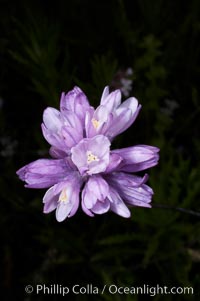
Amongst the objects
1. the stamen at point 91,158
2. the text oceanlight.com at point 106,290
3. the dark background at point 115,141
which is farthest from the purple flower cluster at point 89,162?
the text oceanlight.com at point 106,290

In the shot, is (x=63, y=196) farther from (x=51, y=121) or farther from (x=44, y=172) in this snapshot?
(x=51, y=121)

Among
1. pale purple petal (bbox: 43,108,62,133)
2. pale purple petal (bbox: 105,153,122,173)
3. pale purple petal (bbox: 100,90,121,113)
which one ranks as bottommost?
pale purple petal (bbox: 105,153,122,173)

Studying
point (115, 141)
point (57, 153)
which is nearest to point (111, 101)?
point (57, 153)

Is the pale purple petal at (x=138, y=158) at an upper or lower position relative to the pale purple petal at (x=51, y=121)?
lower

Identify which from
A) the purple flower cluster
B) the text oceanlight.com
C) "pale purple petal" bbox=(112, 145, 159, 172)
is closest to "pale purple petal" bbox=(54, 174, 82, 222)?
the purple flower cluster

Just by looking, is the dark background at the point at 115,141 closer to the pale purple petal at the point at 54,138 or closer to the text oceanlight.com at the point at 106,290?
the text oceanlight.com at the point at 106,290

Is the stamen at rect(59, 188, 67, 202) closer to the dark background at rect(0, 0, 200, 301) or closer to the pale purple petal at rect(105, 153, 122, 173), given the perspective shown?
the pale purple petal at rect(105, 153, 122, 173)

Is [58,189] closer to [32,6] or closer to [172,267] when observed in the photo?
[172,267]
